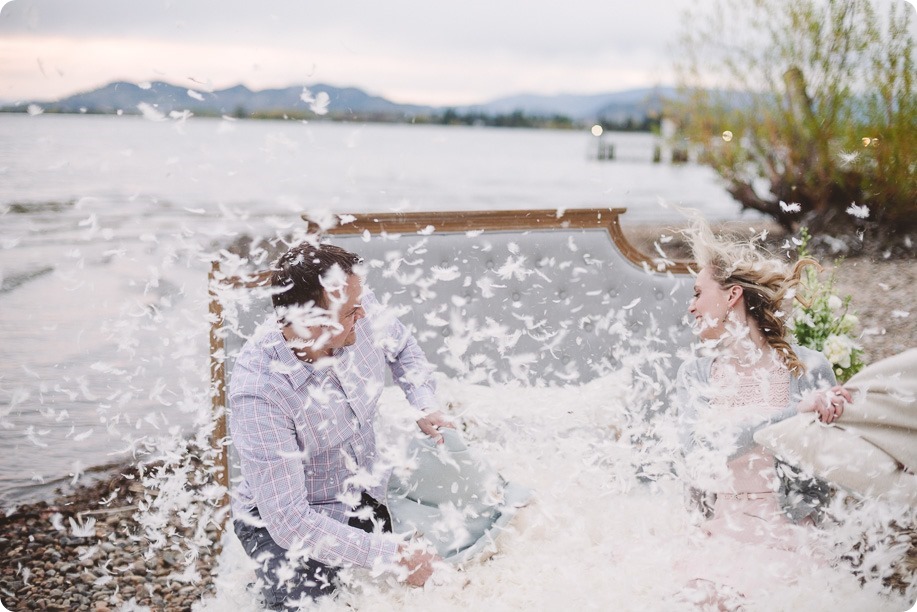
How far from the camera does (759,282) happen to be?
80.0 inches

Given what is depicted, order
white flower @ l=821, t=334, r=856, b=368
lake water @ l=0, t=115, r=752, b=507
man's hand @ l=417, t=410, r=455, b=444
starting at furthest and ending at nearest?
1. lake water @ l=0, t=115, r=752, b=507
2. white flower @ l=821, t=334, r=856, b=368
3. man's hand @ l=417, t=410, r=455, b=444

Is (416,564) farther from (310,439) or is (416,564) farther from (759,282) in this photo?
(759,282)

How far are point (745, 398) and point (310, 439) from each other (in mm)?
1080

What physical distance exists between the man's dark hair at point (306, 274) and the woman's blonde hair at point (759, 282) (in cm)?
93

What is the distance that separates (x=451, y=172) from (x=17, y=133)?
302 inches

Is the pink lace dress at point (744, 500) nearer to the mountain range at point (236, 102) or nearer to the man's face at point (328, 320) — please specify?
the man's face at point (328, 320)

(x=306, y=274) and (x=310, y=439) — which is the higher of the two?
(x=306, y=274)

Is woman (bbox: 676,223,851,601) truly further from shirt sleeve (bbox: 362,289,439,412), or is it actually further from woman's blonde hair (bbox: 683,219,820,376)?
shirt sleeve (bbox: 362,289,439,412)

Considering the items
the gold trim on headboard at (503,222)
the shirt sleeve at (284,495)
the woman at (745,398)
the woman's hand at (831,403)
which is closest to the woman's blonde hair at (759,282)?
the woman at (745,398)

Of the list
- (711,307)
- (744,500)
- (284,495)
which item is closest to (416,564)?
(284,495)

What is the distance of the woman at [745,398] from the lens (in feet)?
6.36

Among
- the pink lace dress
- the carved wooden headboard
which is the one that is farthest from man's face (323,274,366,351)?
the pink lace dress

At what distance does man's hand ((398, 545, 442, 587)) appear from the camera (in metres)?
1.72

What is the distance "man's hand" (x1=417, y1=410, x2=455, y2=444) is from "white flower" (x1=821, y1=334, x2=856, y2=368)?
4.97 feet
